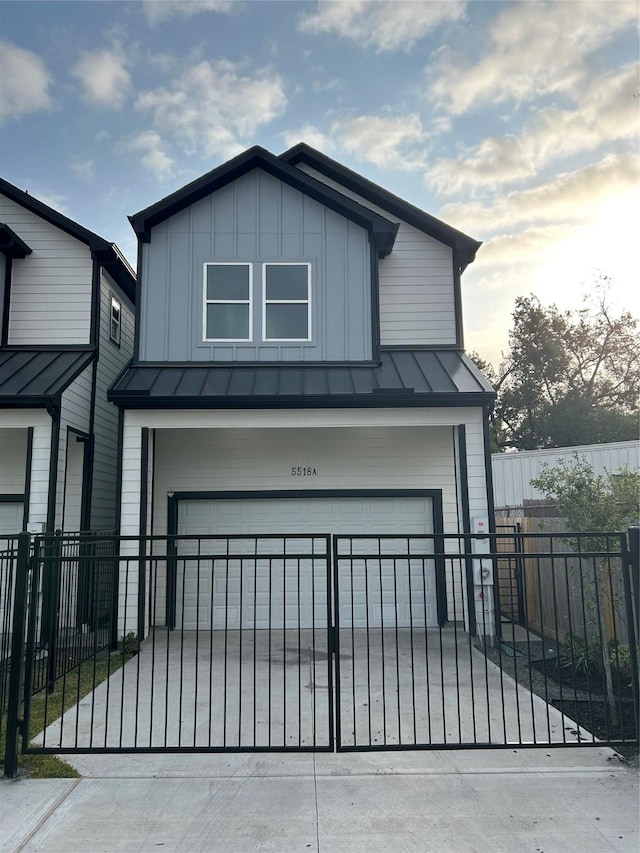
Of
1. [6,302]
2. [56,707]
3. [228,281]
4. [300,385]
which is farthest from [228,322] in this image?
[56,707]

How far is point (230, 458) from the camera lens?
10.3m

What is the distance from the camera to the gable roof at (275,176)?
9938 mm

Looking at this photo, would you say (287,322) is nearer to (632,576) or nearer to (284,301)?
(284,301)

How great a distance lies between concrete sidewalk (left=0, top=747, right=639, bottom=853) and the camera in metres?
3.26

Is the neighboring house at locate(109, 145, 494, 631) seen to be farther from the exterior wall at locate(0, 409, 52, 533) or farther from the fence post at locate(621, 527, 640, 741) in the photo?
the fence post at locate(621, 527, 640, 741)

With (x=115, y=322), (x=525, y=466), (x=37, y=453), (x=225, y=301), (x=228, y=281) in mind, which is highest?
(x=228, y=281)

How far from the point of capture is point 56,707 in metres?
5.79

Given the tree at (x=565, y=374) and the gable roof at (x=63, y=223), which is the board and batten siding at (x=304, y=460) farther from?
the tree at (x=565, y=374)

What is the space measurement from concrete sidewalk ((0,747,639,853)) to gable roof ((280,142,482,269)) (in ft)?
28.8

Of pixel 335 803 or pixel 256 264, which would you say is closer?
pixel 335 803

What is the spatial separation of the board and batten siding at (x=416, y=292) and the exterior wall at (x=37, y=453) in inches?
239

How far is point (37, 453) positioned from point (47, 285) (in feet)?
12.1

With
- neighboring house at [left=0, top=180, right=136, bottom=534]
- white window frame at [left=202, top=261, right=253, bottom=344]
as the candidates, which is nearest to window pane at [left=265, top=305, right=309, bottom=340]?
white window frame at [left=202, top=261, right=253, bottom=344]

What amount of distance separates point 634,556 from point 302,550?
646 cm
